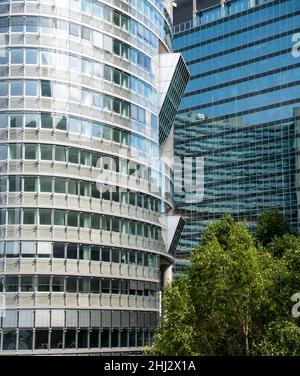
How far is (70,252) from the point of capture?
46.8 meters

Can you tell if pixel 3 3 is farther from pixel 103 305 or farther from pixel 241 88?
pixel 241 88

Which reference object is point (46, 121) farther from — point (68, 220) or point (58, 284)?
point (58, 284)

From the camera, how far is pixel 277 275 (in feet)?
101

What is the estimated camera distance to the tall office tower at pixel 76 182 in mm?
45375

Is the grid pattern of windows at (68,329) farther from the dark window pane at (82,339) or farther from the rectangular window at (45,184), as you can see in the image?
the rectangular window at (45,184)

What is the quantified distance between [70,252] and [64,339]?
6.25 meters

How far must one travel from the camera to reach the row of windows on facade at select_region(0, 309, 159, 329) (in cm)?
4425

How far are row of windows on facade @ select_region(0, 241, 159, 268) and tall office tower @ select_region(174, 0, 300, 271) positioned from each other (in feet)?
208

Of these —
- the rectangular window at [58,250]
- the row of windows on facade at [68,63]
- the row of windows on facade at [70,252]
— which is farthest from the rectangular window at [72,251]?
the row of windows on facade at [68,63]

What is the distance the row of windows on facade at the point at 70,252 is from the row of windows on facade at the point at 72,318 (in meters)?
3.87

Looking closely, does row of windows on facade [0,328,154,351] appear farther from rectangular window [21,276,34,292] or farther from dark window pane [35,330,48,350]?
rectangular window [21,276,34,292]

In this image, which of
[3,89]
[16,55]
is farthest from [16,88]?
[16,55]
